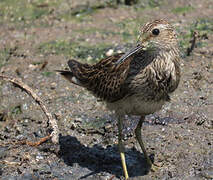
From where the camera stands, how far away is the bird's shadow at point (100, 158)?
6215 millimetres

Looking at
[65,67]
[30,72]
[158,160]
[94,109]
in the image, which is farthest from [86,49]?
[158,160]

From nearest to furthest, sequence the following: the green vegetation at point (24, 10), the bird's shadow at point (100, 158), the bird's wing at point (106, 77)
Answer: the bird's wing at point (106, 77) < the bird's shadow at point (100, 158) < the green vegetation at point (24, 10)

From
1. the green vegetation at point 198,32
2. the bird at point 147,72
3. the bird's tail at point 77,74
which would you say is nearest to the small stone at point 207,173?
the bird at point 147,72

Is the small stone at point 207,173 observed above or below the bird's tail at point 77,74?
below

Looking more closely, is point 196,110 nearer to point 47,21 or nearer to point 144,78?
point 144,78

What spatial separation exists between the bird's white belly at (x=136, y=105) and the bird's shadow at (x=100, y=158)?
89 centimetres

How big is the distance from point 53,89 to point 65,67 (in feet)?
2.63

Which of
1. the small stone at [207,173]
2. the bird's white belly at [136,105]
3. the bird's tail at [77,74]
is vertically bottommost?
the small stone at [207,173]

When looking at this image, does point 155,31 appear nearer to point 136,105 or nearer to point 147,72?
point 147,72

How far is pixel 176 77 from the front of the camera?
5.61 meters

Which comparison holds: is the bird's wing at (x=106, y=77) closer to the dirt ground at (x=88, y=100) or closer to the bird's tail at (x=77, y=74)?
the bird's tail at (x=77, y=74)

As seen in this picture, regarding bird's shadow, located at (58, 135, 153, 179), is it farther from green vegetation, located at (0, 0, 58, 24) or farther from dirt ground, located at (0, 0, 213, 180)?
green vegetation, located at (0, 0, 58, 24)

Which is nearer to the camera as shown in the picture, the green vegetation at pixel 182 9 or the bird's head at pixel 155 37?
the bird's head at pixel 155 37

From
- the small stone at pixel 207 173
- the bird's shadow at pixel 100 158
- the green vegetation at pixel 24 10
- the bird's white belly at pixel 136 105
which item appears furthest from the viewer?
the green vegetation at pixel 24 10
